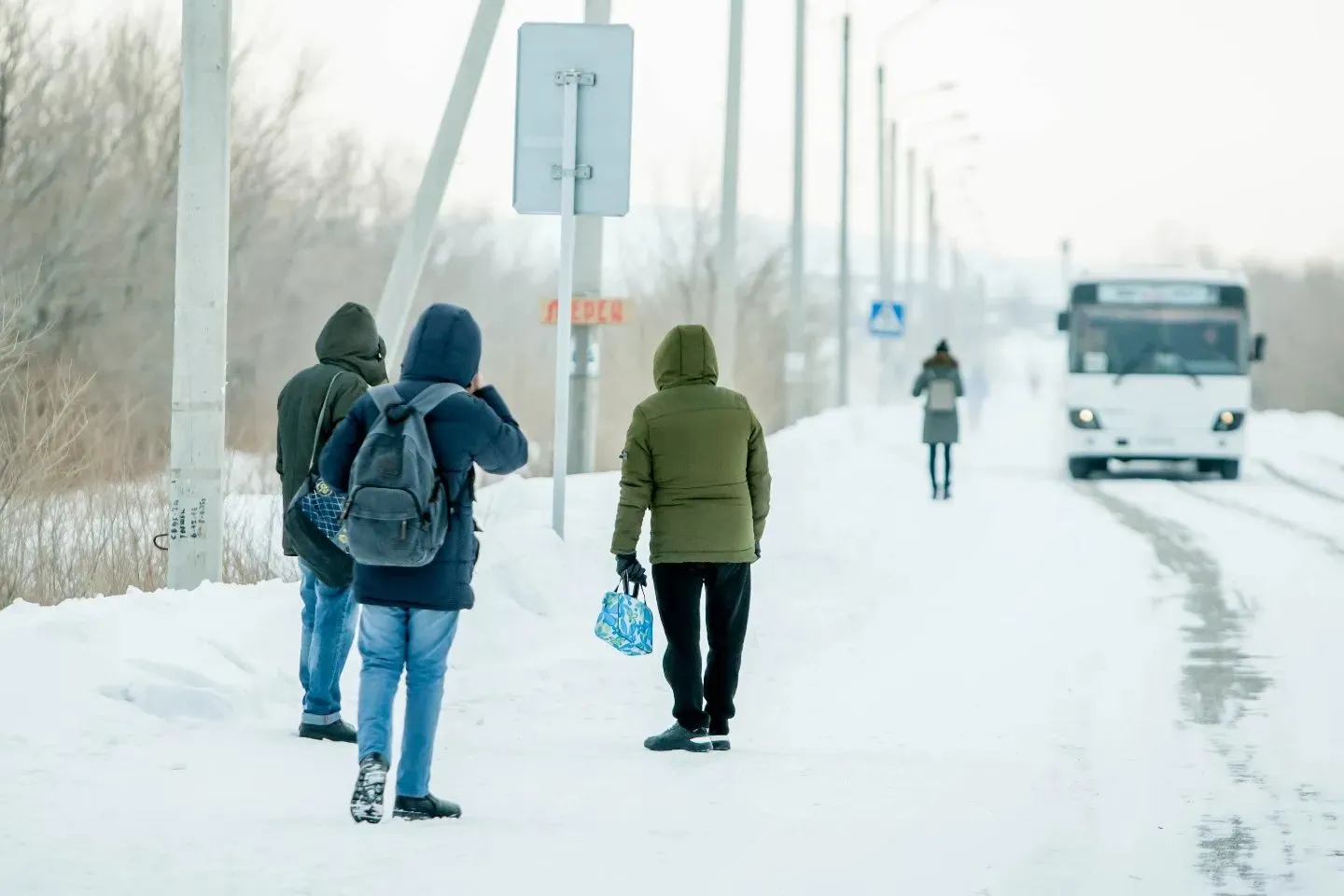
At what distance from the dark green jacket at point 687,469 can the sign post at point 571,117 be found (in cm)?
393

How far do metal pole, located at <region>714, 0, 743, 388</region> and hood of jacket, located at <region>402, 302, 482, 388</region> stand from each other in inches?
651

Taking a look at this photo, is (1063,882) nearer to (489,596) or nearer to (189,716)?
(189,716)

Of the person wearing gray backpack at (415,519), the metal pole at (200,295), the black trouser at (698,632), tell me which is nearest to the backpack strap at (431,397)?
the person wearing gray backpack at (415,519)

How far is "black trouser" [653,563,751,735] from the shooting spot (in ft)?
27.2

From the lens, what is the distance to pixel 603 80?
12.2 meters

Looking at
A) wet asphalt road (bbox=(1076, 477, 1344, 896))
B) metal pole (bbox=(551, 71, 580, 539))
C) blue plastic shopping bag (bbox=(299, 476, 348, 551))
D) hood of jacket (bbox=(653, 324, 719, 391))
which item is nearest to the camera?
wet asphalt road (bbox=(1076, 477, 1344, 896))

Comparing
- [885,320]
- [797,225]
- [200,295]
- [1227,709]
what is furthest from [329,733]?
[885,320]

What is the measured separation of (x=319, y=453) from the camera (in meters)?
8.16

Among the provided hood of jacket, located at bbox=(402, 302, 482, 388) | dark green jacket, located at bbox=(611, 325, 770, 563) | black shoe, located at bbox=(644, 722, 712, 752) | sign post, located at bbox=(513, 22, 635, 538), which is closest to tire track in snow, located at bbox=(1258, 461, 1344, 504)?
sign post, located at bbox=(513, 22, 635, 538)

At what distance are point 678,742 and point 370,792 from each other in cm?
203

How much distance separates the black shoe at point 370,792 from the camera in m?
6.43

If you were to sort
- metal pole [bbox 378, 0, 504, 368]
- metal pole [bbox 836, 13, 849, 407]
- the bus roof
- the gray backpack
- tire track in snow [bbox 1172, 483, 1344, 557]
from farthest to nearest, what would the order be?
metal pole [bbox 836, 13, 849, 407] < the bus roof < tire track in snow [bbox 1172, 483, 1344, 557] < metal pole [bbox 378, 0, 504, 368] < the gray backpack

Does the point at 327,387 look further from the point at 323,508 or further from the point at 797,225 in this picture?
the point at 797,225

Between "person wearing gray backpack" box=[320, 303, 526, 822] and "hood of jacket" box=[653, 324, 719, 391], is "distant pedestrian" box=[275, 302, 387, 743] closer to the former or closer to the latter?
"hood of jacket" box=[653, 324, 719, 391]
